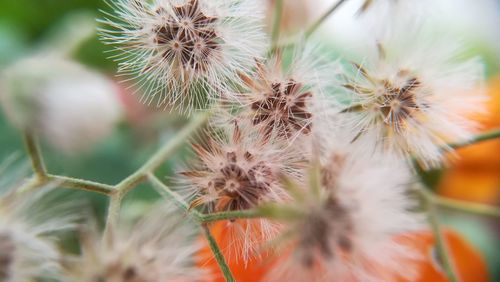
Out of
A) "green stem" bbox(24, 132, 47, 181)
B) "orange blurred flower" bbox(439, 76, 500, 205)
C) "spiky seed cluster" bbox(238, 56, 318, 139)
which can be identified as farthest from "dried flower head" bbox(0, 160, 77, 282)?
"orange blurred flower" bbox(439, 76, 500, 205)

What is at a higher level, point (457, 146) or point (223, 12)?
point (223, 12)

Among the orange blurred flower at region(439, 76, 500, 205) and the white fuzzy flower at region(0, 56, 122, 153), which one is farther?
→ the orange blurred flower at region(439, 76, 500, 205)

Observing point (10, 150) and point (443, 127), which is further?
point (10, 150)

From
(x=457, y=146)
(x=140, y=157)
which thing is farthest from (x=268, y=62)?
(x=140, y=157)

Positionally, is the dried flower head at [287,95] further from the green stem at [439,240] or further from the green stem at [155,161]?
the green stem at [439,240]

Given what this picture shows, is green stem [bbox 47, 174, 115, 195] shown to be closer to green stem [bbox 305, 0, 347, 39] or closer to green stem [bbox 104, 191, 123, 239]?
green stem [bbox 104, 191, 123, 239]

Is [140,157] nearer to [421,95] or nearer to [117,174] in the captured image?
[117,174]

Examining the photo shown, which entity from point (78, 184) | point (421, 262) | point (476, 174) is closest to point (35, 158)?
point (78, 184)
